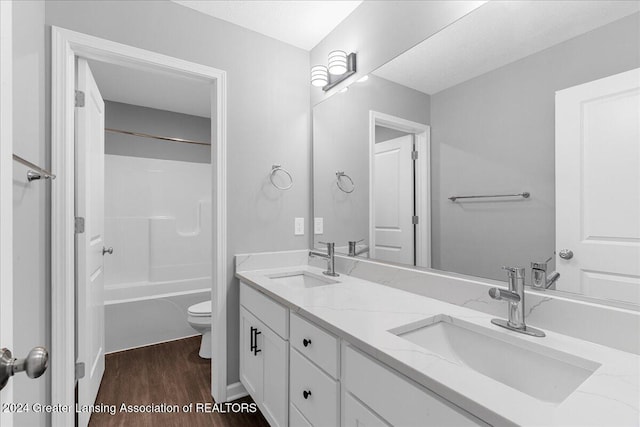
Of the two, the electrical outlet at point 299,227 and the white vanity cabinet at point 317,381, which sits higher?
the electrical outlet at point 299,227

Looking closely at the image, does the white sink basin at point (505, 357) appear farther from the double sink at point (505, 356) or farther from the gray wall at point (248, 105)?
the gray wall at point (248, 105)

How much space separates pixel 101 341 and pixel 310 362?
174 cm

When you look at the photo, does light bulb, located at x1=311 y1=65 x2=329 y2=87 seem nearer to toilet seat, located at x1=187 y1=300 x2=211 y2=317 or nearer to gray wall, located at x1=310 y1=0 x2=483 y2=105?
gray wall, located at x1=310 y1=0 x2=483 y2=105

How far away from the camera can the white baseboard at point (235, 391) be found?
1882mm

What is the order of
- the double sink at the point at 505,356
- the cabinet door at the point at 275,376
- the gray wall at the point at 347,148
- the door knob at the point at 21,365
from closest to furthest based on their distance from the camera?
the door knob at the point at 21,365 → the double sink at the point at 505,356 → the cabinet door at the point at 275,376 → the gray wall at the point at 347,148

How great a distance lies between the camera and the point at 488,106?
116 centimetres

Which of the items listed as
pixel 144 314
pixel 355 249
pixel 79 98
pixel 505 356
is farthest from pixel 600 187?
pixel 144 314

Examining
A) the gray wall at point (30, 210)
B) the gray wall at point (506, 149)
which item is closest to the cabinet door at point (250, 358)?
the gray wall at point (30, 210)

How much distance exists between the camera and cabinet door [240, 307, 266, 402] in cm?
161

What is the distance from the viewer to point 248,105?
1974mm

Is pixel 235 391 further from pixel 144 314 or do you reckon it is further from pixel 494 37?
pixel 494 37

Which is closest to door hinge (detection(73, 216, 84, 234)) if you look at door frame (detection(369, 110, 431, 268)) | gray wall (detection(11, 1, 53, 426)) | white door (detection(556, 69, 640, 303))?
gray wall (detection(11, 1, 53, 426))

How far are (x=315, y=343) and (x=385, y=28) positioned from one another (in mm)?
1585

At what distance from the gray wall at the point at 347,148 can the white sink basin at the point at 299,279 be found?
0.27 m
